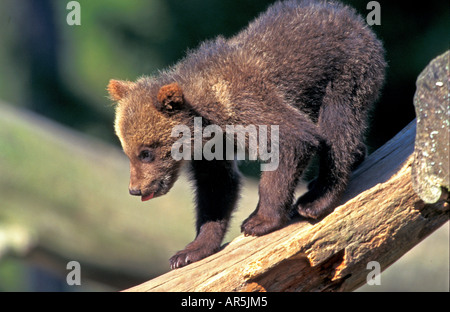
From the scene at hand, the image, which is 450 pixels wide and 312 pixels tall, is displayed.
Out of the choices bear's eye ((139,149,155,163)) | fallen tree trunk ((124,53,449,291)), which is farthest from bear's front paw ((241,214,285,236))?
bear's eye ((139,149,155,163))

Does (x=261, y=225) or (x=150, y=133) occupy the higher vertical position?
(x=150, y=133)

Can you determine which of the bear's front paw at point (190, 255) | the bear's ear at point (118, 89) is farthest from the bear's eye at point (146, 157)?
the bear's front paw at point (190, 255)

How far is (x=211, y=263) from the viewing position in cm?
506

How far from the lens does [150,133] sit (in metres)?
5.34

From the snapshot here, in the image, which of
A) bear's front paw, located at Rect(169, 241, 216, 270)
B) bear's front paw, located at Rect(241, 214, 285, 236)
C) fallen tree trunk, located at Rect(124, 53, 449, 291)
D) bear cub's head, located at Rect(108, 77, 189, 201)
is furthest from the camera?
bear's front paw, located at Rect(169, 241, 216, 270)

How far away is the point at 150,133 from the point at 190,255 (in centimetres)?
108

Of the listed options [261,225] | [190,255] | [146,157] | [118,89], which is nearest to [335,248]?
[261,225]

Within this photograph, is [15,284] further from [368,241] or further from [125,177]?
[368,241]

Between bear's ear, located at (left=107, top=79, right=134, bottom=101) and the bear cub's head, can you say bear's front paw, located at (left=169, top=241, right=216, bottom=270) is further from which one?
bear's ear, located at (left=107, top=79, right=134, bottom=101)

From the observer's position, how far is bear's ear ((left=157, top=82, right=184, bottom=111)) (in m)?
5.20

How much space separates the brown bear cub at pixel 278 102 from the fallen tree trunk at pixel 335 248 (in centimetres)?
30

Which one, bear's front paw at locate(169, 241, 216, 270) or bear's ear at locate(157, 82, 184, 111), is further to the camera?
bear's front paw at locate(169, 241, 216, 270)

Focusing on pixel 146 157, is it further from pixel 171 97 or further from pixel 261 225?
pixel 261 225

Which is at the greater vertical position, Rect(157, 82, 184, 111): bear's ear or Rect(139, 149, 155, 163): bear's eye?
Rect(157, 82, 184, 111): bear's ear
